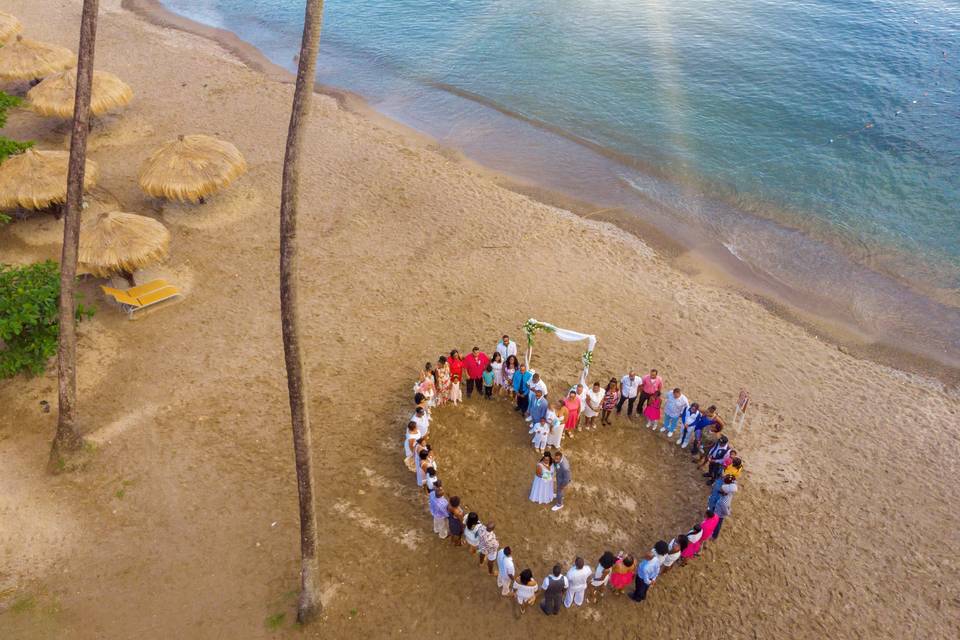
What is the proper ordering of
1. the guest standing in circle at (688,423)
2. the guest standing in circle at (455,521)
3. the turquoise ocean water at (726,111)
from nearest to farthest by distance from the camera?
the guest standing in circle at (455,521) → the guest standing in circle at (688,423) → the turquoise ocean water at (726,111)

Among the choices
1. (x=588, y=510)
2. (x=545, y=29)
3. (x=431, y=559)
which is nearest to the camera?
(x=431, y=559)

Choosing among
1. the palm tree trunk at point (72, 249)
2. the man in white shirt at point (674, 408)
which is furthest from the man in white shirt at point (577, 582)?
the palm tree trunk at point (72, 249)

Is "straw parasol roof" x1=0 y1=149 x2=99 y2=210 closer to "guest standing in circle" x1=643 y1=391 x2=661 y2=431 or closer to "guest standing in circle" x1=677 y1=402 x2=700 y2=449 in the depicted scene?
"guest standing in circle" x1=643 y1=391 x2=661 y2=431

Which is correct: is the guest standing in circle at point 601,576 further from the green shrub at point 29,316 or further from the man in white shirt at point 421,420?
the green shrub at point 29,316

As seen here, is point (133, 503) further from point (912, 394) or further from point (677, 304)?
point (912, 394)

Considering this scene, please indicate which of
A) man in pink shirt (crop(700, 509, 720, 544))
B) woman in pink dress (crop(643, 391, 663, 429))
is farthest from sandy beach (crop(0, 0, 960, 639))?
man in pink shirt (crop(700, 509, 720, 544))

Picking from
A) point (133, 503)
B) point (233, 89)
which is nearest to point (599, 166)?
point (233, 89)
